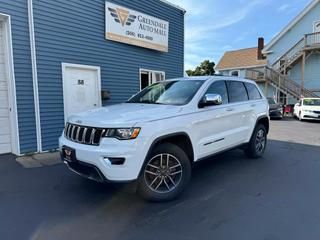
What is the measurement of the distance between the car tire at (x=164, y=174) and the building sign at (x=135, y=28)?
5.61 metres

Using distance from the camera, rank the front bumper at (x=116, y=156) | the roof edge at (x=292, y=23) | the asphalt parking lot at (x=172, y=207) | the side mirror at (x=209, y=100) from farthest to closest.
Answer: the roof edge at (x=292, y=23) → the side mirror at (x=209, y=100) → the front bumper at (x=116, y=156) → the asphalt parking lot at (x=172, y=207)

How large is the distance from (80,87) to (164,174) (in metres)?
4.81

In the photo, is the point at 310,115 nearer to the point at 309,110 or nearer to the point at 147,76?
the point at 309,110

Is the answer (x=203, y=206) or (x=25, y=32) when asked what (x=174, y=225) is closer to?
(x=203, y=206)

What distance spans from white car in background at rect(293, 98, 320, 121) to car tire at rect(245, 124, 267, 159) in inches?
402

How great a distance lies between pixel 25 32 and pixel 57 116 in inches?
88.5

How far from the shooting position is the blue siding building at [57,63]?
5.93 meters

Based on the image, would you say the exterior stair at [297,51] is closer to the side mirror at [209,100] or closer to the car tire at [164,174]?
the side mirror at [209,100]

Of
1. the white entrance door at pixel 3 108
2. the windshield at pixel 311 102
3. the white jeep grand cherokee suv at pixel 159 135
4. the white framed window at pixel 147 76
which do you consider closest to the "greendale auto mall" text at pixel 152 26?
the white framed window at pixel 147 76

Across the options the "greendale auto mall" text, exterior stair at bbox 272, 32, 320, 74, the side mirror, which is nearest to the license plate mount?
the side mirror

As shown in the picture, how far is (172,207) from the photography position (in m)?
3.38

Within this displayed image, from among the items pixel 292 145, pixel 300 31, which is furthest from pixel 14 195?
pixel 300 31

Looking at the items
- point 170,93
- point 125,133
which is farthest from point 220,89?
Answer: point 125,133

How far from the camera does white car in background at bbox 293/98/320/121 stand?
14.0 meters
